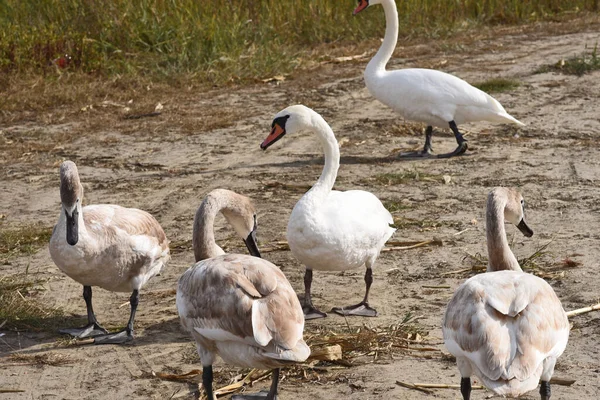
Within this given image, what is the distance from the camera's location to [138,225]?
20.8 feet

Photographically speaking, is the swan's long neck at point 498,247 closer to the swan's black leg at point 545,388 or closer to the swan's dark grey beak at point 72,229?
the swan's black leg at point 545,388

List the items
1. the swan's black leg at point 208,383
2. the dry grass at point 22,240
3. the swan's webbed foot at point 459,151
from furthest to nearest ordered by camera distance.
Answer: the swan's webbed foot at point 459,151 < the dry grass at point 22,240 < the swan's black leg at point 208,383

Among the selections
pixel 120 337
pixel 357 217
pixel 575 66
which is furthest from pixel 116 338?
pixel 575 66

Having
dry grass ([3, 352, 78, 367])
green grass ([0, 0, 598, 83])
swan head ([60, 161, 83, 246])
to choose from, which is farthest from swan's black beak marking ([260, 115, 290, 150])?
green grass ([0, 0, 598, 83])

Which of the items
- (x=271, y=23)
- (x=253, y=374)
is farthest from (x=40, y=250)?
(x=271, y=23)

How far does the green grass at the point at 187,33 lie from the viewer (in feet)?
42.5

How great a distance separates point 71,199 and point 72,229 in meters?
0.20

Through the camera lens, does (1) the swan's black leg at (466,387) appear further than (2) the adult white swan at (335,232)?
No

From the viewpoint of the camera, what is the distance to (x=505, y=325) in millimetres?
4574

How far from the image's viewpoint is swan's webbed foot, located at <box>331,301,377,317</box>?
6340 mm

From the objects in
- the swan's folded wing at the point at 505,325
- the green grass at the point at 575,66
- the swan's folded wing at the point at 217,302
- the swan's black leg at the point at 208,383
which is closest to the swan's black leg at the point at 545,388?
the swan's folded wing at the point at 505,325

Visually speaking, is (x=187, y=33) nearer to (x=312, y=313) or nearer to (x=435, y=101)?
(x=435, y=101)

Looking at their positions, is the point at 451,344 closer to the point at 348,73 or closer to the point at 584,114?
the point at 584,114

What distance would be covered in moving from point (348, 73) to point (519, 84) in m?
2.17
